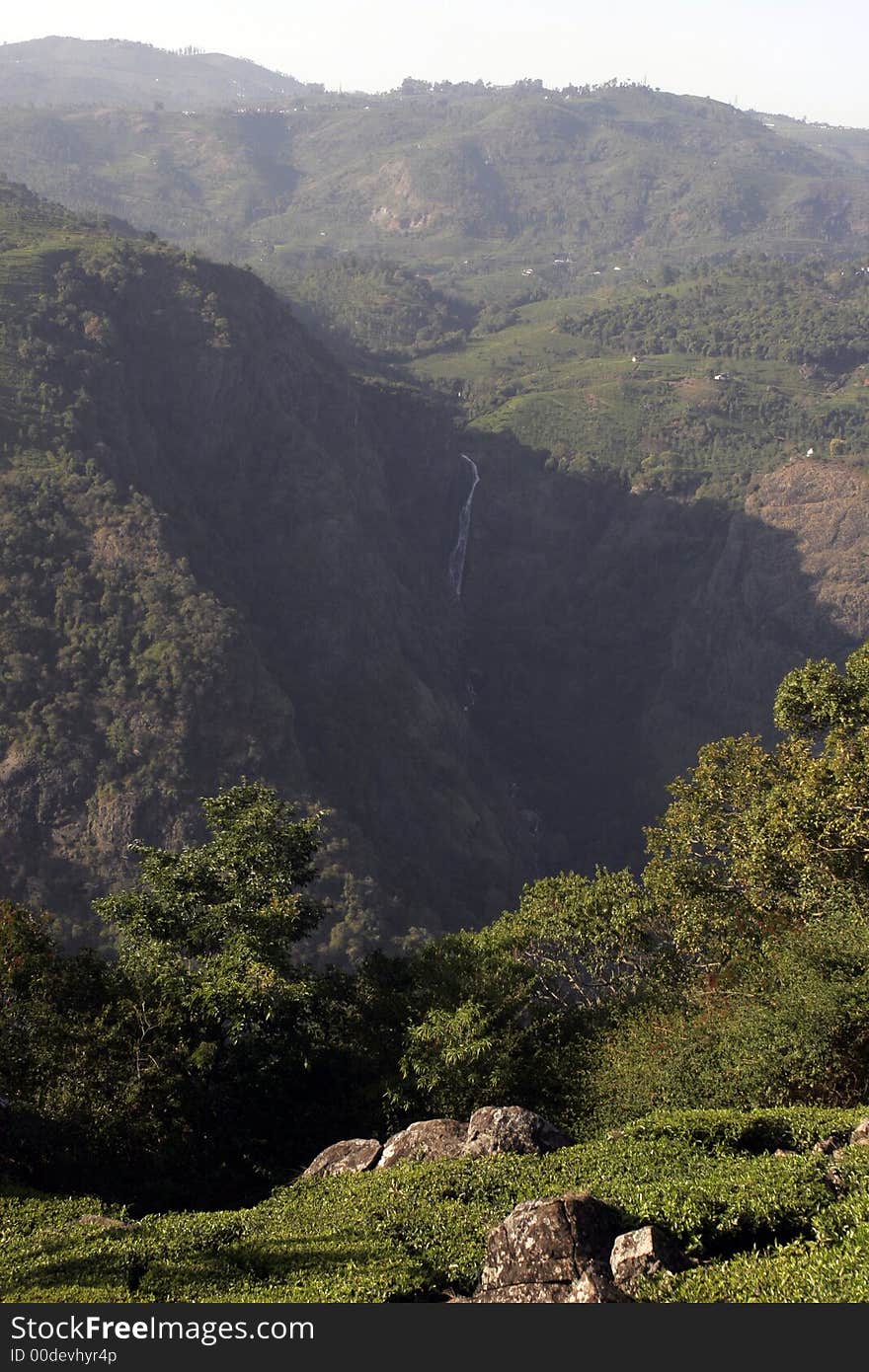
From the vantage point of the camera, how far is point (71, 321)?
110m

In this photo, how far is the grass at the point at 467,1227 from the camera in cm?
1467

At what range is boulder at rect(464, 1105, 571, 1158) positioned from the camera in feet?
69.7

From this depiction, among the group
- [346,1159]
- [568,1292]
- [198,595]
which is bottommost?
[346,1159]

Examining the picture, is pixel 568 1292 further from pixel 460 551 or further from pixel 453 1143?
pixel 460 551

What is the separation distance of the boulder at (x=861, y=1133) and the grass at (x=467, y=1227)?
0.29 meters

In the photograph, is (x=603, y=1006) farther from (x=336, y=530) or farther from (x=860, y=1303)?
(x=336, y=530)

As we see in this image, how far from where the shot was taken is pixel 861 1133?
765 inches

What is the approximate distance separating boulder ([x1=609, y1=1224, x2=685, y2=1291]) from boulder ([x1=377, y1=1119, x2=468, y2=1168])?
730cm

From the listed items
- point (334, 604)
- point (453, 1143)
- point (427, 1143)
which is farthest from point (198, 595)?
point (453, 1143)

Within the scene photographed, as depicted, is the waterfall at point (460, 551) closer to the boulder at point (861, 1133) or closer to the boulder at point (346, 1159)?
the boulder at point (346, 1159)

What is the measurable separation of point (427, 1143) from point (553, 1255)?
321 inches

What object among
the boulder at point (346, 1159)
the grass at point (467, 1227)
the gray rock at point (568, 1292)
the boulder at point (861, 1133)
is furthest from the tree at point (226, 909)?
the boulder at point (861, 1133)

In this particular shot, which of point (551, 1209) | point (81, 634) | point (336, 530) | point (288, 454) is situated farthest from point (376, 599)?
point (551, 1209)

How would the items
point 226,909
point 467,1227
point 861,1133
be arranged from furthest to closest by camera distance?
point 226,909, point 861,1133, point 467,1227
